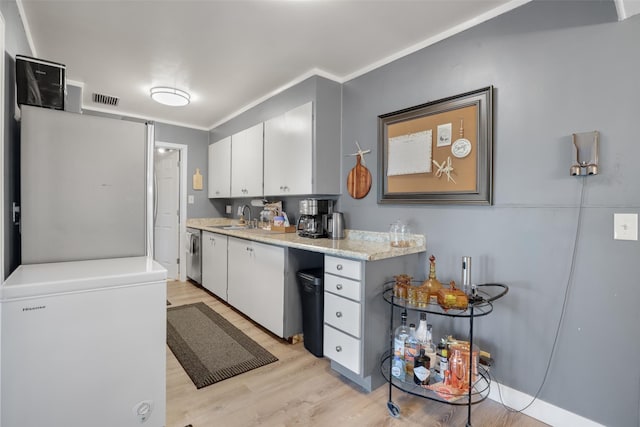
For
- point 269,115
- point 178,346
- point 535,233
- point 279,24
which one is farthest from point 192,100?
point 535,233

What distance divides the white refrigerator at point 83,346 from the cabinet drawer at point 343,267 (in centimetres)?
106

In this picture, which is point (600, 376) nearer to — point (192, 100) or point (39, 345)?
point (39, 345)

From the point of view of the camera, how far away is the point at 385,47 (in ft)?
7.86

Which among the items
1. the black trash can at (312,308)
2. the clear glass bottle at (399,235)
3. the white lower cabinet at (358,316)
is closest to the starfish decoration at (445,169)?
the clear glass bottle at (399,235)

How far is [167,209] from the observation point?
16.1 feet

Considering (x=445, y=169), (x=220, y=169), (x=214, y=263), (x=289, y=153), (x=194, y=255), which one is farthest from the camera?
(x=220, y=169)

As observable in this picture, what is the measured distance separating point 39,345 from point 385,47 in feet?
9.02

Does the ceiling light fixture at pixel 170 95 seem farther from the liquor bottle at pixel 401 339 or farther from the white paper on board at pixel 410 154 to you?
the liquor bottle at pixel 401 339

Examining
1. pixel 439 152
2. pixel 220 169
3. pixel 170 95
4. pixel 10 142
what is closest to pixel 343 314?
pixel 439 152

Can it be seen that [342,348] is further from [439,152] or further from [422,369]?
[439,152]

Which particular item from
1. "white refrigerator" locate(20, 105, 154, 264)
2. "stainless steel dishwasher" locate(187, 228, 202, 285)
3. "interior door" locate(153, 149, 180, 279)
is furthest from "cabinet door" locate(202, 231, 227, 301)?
"white refrigerator" locate(20, 105, 154, 264)

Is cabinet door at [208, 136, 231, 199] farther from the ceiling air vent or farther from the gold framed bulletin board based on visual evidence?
the gold framed bulletin board

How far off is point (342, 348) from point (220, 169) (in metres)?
3.33

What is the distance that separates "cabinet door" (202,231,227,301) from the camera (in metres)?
3.56
